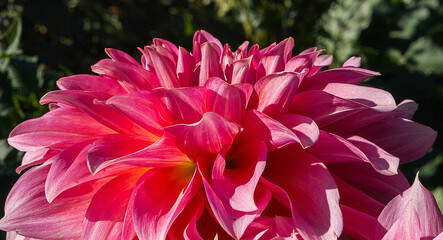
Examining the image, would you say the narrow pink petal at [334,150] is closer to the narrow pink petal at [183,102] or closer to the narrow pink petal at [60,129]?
the narrow pink petal at [183,102]

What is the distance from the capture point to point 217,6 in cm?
228

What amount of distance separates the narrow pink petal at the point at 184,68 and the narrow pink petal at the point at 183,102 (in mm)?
97

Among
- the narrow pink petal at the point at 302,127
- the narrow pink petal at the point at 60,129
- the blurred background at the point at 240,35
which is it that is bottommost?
the blurred background at the point at 240,35

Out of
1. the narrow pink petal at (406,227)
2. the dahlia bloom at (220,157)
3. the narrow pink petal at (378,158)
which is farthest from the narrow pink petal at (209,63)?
the narrow pink petal at (406,227)

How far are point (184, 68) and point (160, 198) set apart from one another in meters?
0.21

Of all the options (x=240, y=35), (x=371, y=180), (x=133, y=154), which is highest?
(x=133, y=154)

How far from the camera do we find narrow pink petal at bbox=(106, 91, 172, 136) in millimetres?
614

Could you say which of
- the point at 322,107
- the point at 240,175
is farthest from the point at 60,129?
the point at 322,107

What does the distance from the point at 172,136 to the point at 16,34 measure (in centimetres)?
102

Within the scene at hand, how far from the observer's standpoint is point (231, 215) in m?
0.56

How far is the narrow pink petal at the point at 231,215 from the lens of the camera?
54 cm

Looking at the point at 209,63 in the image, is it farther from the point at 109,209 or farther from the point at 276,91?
the point at 109,209

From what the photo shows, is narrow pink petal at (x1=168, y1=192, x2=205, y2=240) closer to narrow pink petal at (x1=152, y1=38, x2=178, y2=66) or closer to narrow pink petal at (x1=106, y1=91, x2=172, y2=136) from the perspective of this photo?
narrow pink petal at (x1=106, y1=91, x2=172, y2=136)

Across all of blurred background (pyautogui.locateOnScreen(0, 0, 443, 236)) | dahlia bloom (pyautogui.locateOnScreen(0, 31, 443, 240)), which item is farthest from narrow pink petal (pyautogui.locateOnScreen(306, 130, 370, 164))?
blurred background (pyautogui.locateOnScreen(0, 0, 443, 236))
